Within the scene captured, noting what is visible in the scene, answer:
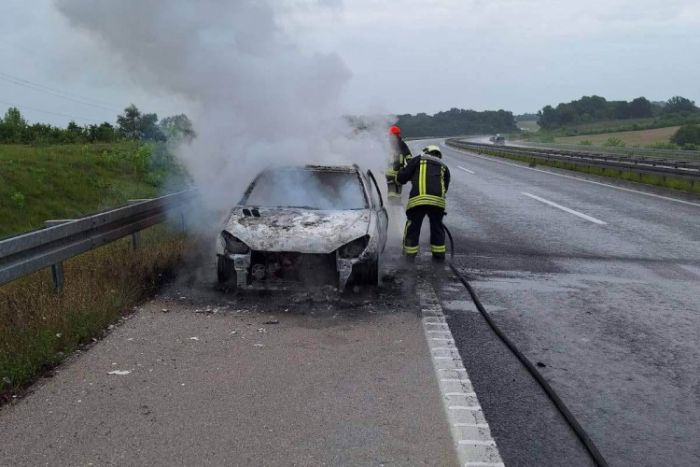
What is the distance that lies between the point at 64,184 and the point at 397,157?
31.0 ft

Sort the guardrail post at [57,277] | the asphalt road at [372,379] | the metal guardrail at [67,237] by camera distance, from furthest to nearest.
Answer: the guardrail post at [57,277], the metal guardrail at [67,237], the asphalt road at [372,379]

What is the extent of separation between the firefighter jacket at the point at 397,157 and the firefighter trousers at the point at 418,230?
32.9 inches

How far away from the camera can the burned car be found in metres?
6.20

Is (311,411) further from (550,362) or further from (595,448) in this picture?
(550,362)

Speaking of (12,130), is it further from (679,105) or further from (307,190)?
(679,105)

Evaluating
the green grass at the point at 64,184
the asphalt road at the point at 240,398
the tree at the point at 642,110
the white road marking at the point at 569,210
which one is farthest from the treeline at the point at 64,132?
the tree at the point at 642,110

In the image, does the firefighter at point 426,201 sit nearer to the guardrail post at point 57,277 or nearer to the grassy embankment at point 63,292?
the grassy embankment at point 63,292

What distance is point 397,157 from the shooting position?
917 cm

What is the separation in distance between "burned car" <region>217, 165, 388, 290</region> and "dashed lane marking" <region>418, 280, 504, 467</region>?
1.04 meters

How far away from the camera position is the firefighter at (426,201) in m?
8.29

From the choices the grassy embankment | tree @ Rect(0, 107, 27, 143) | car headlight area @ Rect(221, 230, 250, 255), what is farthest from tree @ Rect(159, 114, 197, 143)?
tree @ Rect(0, 107, 27, 143)

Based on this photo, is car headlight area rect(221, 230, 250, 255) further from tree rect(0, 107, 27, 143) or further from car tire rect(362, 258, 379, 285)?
tree rect(0, 107, 27, 143)

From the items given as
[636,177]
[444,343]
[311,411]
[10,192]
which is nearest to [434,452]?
[311,411]

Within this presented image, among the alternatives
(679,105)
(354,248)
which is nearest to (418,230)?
(354,248)
